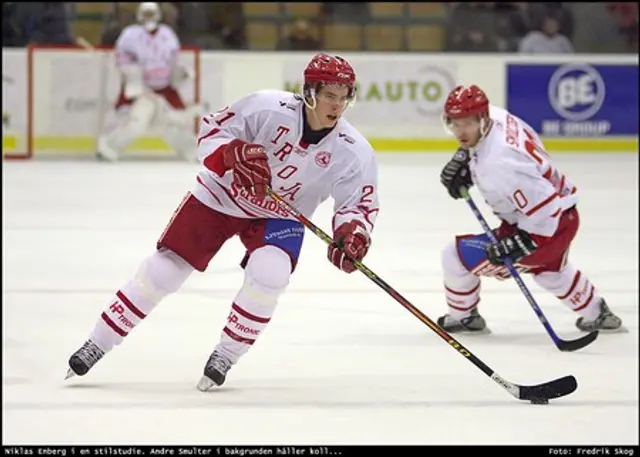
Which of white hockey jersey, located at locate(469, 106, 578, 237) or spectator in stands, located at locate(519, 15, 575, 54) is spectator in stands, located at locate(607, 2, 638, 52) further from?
white hockey jersey, located at locate(469, 106, 578, 237)

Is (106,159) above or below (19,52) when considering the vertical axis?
below

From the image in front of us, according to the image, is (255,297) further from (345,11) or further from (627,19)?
(627,19)

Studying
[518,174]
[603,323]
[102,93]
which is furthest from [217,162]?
[102,93]

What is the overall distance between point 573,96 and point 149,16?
3.14 m

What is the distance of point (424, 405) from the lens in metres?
3.44

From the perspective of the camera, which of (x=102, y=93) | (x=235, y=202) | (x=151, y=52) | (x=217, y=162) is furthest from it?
(x=102, y=93)

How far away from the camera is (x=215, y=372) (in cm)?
351

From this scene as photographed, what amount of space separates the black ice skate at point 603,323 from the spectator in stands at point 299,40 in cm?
644

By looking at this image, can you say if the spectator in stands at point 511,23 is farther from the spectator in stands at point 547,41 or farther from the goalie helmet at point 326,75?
the goalie helmet at point 326,75

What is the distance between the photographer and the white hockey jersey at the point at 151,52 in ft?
32.9

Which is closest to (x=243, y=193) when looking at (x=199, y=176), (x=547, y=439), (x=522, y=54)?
(x=199, y=176)

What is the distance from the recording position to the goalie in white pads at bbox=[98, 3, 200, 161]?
10.0 m

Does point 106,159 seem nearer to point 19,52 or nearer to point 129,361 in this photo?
point 19,52
